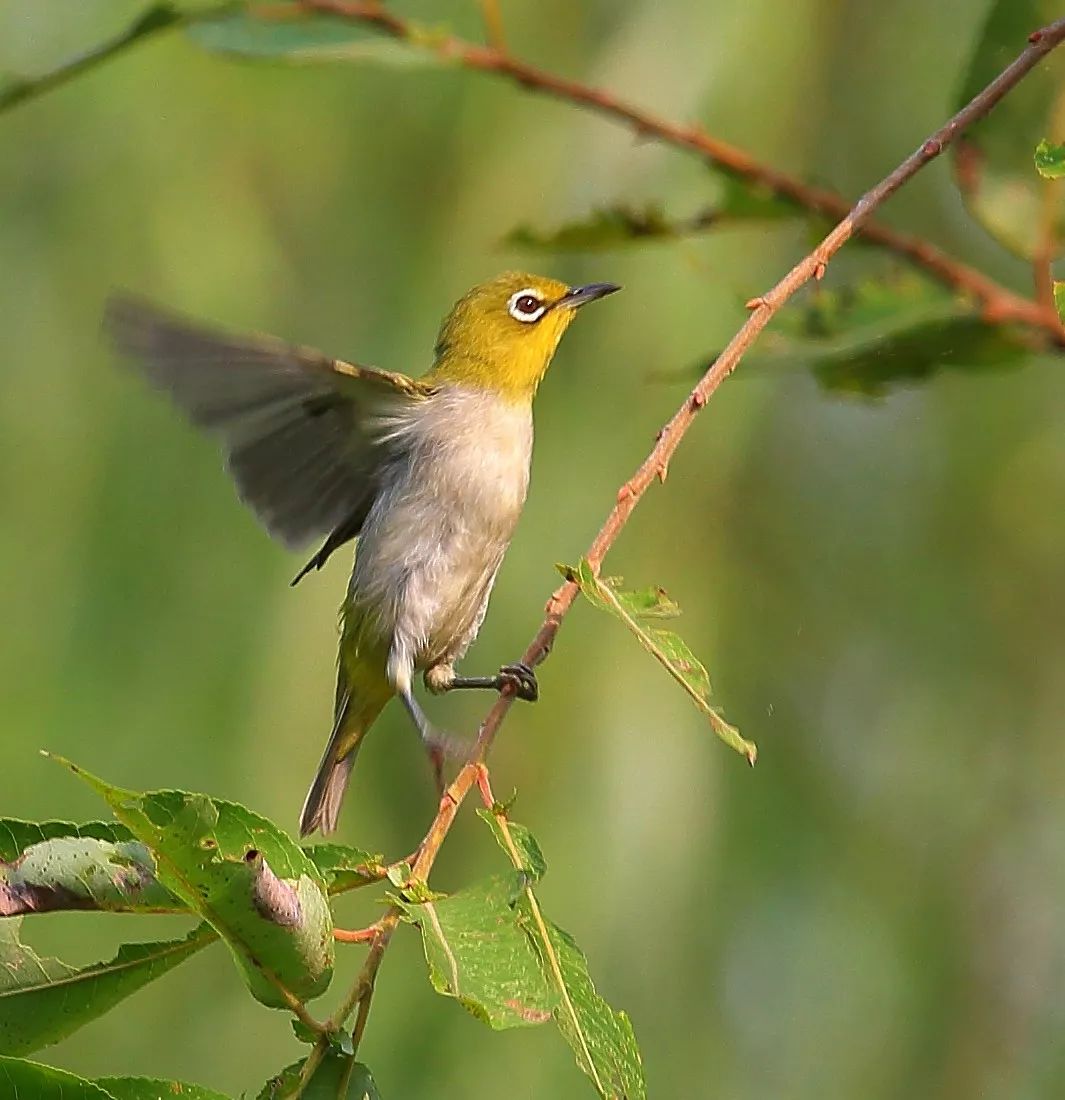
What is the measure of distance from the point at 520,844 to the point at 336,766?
1793mm

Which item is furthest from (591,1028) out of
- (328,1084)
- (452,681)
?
(452,681)

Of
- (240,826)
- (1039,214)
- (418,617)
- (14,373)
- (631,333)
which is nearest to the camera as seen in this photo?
(240,826)

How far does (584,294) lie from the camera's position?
324 centimetres

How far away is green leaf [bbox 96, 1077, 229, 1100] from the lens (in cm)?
146

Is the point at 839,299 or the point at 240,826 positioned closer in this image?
the point at 240,826

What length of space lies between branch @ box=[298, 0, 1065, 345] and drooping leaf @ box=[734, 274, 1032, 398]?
0.14 ft

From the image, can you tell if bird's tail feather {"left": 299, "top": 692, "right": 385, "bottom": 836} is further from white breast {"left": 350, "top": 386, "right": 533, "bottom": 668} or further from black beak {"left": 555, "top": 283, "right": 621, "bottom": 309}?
black beak {"left": 555, "top": 283, "right": 621, "bottom": 309}

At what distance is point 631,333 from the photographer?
3467 mm

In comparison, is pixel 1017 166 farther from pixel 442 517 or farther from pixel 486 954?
pixel 486 954

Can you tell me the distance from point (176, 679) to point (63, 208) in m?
1.36

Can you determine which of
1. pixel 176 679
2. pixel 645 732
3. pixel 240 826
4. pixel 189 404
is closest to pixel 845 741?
Result: pixel 645 732

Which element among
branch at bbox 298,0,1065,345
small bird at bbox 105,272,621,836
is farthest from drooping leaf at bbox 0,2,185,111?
small bird at bbox 105,272,621,836

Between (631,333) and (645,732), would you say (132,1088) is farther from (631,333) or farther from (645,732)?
(631,333)

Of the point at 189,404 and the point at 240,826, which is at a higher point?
the point at 189,404
